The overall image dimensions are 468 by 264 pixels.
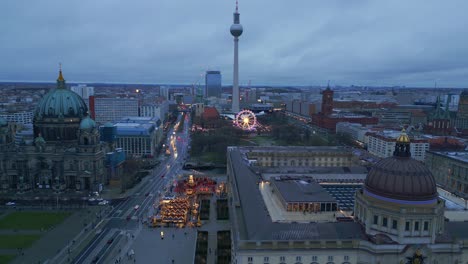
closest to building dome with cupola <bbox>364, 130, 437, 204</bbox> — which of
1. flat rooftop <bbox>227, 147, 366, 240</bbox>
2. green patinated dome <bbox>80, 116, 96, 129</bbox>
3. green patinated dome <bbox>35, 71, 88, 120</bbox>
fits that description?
flat rooftop <bbox>227, 147, 366, 240</bbox>

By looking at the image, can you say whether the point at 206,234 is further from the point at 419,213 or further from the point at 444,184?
the point at 444,184

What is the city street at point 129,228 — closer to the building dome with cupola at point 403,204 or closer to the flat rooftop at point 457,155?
the building dome with cupola at point 403,204

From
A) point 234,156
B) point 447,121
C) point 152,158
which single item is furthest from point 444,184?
point 152,158

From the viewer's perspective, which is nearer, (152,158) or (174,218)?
(174,218)

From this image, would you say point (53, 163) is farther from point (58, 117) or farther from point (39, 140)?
point (58, 117)

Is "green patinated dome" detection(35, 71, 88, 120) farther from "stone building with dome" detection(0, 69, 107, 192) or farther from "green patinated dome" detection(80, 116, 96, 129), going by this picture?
"green patinated dome" detection(80, 116, 96, 129)

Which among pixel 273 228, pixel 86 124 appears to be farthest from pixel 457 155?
pixel 86 124

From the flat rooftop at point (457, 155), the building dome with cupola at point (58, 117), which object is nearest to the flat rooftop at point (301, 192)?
the flat rooftop at point (457, 155)
